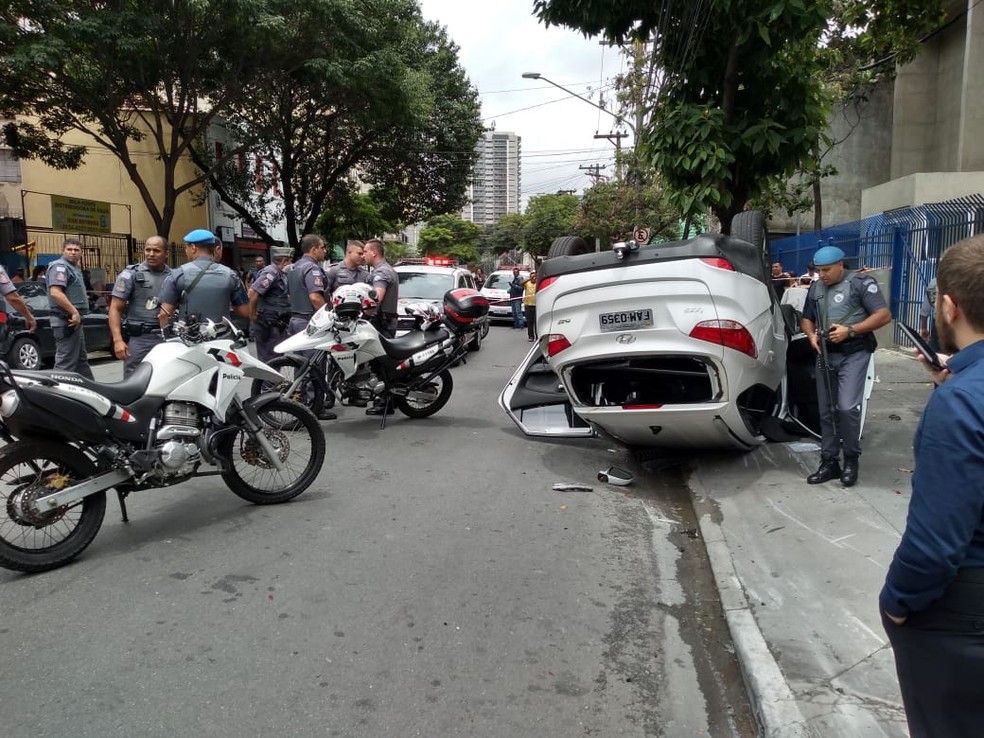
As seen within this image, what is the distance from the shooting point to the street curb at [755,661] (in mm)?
2918

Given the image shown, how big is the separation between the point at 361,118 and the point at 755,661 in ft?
71.0

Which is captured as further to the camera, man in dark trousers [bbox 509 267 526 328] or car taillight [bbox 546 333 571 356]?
man in dark trousers [bbox 509 267 526 328]

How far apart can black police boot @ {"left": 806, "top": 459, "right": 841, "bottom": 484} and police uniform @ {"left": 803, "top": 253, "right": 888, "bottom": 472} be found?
4 centimetres

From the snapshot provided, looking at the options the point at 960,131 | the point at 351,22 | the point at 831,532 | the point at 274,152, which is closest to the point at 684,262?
the point at 831,532

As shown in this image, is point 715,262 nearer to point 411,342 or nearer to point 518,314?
point 411,342

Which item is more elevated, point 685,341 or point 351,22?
point 351,22

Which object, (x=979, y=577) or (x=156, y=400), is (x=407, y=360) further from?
(x=979, y=577)

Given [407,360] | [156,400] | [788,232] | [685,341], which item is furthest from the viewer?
[788,232]

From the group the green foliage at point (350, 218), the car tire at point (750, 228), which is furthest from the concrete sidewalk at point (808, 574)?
the green foliage at point (350, 218)

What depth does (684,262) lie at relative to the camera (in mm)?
5453

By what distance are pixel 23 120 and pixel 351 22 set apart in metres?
11.1

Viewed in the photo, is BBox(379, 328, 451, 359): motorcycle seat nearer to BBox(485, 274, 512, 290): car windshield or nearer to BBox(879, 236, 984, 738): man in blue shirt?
BBox(879, 236, 984, 738): man in blue shirt

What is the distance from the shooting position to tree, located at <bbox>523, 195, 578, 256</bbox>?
2351 inches

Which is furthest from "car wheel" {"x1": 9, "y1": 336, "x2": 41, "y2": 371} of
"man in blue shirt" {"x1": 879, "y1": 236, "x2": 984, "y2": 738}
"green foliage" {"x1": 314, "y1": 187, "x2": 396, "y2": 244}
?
"green foliage" {"x1": 314, "y1": 187, "x2": 396, "y2": 244}
